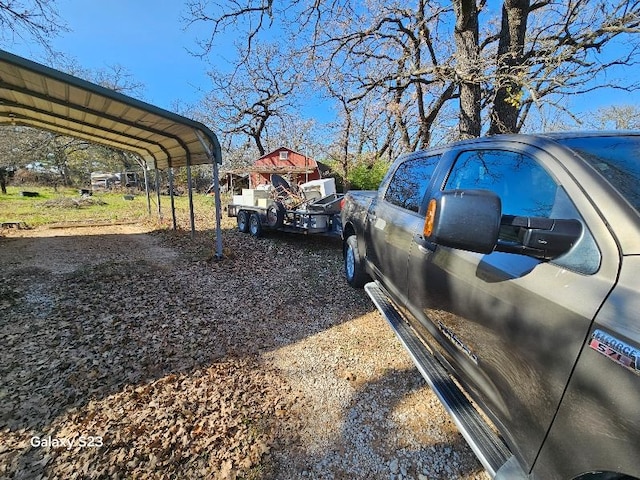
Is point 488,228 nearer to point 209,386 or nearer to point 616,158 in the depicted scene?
point 616,158

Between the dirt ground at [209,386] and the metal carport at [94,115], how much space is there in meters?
2.78

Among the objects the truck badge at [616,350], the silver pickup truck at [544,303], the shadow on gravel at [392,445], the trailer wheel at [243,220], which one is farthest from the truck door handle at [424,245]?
Result: the trailer wheel at [243,220]

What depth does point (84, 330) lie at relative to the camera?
370cm

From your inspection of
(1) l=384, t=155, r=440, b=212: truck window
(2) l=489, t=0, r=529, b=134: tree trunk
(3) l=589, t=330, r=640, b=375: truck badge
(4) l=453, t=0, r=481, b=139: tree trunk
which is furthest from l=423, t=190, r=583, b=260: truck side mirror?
(4) l=453, t=0, r=481, b=139: tree trunk

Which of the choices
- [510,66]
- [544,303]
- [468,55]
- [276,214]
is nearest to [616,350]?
[544,303]

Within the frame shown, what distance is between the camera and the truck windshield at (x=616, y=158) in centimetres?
134

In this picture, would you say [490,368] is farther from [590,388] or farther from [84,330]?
[84,330]

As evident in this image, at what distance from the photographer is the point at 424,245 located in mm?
2332

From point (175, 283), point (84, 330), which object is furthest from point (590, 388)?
point (175, 283)

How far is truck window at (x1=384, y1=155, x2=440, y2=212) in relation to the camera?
288cm

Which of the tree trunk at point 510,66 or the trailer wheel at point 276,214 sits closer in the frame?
the tree trunk at point 510,66

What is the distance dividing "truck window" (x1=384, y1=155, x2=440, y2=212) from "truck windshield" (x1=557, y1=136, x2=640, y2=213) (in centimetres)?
120

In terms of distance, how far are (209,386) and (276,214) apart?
533 centimetres

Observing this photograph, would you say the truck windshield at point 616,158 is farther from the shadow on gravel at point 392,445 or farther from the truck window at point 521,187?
the shadow on gravel at point 392,445
